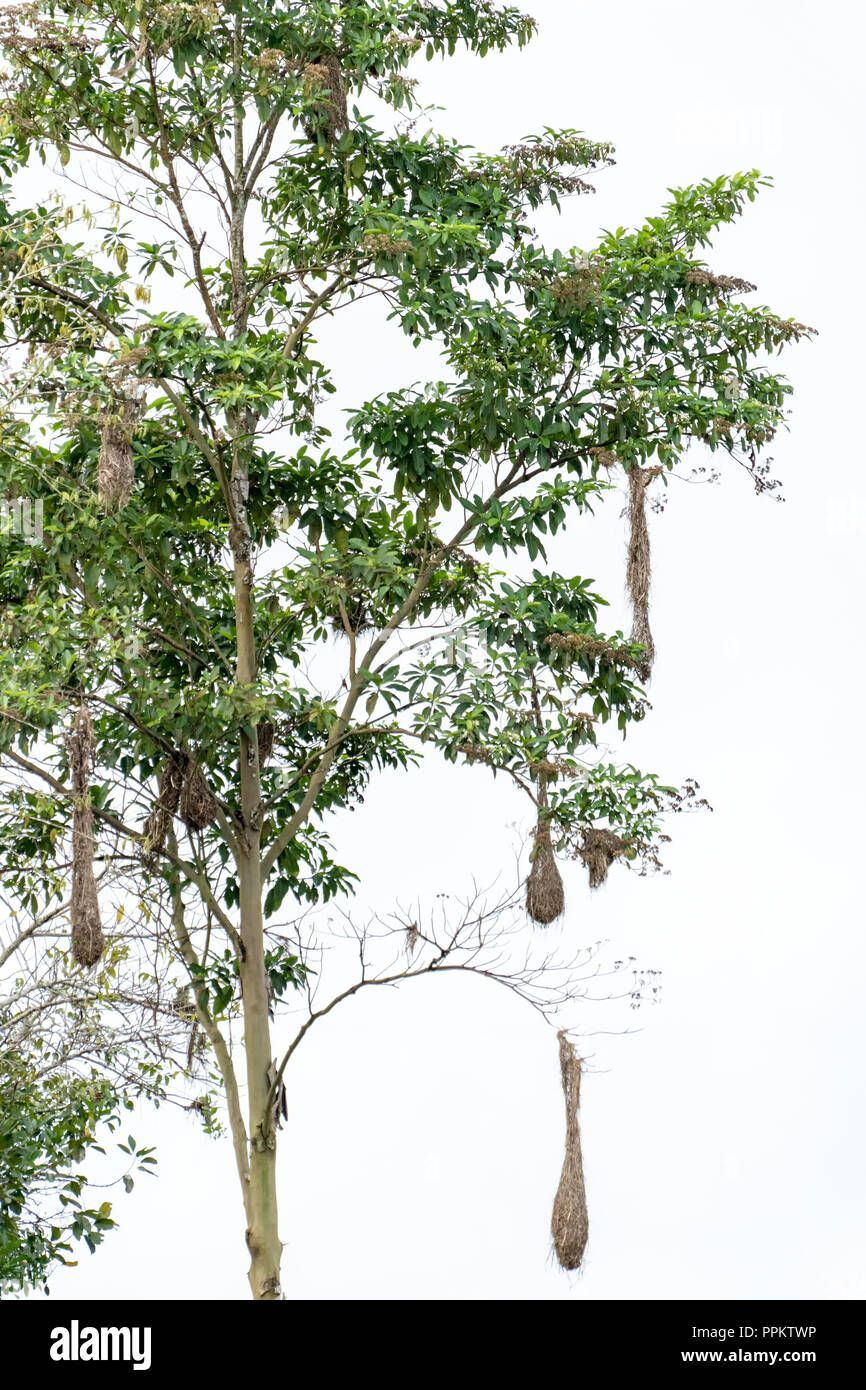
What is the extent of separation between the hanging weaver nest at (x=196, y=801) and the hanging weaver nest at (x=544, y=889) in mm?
1439

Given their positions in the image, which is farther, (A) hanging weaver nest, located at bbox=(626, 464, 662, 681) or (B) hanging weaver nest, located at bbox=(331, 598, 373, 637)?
(B) hanging weaver nest, located at bbox=(331, 598, 373, 637)

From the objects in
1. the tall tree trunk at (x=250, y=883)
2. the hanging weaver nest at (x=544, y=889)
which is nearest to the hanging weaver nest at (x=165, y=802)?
the tall tree trunk at (x=250, y=883)

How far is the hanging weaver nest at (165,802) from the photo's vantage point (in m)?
6.84

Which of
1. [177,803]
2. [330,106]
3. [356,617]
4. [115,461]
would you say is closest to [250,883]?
[177,803]

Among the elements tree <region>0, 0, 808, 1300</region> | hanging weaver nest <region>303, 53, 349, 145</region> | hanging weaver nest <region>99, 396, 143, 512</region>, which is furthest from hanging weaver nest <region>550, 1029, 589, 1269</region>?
hanging weaver nest <region>303, 53, 349, 145</region>

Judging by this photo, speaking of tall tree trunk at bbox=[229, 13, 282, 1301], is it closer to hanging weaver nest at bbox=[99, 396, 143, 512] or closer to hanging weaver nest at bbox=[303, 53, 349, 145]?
hanging weaver nest at bbox=[303, 53, 349, 145]

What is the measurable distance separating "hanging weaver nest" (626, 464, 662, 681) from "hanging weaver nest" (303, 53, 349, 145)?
199cm

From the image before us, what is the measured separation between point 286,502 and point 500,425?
43.0 inches

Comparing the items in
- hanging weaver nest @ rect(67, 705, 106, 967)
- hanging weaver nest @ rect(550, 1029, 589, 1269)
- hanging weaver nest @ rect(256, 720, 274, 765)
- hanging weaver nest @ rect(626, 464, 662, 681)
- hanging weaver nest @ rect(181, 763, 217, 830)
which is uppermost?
hanging weaver nest @ rect(626, 464, 662, 681)

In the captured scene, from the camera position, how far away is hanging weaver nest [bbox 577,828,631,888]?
21.9ft

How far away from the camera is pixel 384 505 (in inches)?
291

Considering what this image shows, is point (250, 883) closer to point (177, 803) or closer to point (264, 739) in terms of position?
point (177, 803)

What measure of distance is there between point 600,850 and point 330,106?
345cm
